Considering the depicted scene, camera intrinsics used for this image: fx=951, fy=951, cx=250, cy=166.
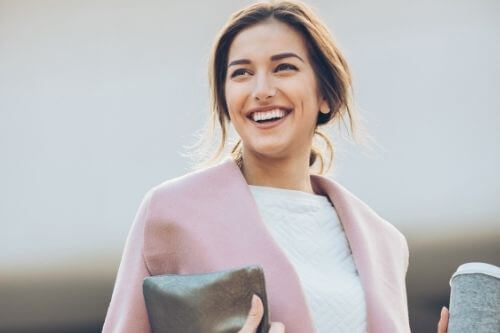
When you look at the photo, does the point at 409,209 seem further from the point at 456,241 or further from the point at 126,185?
the point at 126,185

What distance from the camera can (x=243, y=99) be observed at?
1611 millimetres

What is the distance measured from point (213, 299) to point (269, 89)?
39 cm

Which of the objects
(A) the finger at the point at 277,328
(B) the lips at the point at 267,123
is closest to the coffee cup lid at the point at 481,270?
(A) the finger at the point at 277,328

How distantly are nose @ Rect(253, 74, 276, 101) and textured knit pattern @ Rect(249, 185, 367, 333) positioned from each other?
176 millimetres

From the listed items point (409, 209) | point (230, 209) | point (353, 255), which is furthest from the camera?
point (409, 209)

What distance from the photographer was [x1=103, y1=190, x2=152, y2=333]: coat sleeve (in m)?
1.49

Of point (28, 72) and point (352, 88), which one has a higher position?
point (28, 72)

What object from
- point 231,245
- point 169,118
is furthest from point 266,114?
point 169,118

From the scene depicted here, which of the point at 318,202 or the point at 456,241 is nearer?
the point at 318,202

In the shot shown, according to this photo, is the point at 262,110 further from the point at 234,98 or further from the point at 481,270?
the point at 481,270

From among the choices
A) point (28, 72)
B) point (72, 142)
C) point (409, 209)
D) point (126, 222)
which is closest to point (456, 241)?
point (409, 209)

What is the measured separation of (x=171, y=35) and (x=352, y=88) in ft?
9.17

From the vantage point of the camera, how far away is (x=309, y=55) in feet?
5.56

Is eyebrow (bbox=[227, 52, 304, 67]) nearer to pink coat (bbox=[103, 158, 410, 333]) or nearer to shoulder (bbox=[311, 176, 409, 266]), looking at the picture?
pink coat (bbox=[103, 158, 410, 333])
